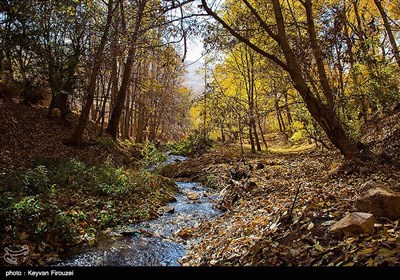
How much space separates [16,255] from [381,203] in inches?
211

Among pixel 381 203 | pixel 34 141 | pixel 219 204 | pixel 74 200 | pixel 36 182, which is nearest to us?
pixel 381 203

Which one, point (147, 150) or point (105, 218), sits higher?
point (147, 150)

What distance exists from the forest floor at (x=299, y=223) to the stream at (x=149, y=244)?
390 millimetres

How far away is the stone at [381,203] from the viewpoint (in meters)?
3.56

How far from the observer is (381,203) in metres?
3.65

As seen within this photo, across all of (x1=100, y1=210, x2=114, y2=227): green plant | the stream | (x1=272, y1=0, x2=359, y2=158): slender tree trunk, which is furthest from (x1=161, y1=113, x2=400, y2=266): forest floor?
(x1=100, y1=210, x2=114, y2=227): green plant

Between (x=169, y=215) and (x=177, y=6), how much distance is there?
5031mm

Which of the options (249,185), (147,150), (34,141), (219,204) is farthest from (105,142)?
(249,185)

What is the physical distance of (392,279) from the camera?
2.25 meters

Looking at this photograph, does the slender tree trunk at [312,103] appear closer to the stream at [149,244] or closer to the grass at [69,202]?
the stream at [149,244]

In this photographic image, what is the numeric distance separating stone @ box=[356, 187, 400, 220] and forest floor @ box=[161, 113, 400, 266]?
0.13m

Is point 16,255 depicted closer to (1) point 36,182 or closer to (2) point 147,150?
(1) point 36,182

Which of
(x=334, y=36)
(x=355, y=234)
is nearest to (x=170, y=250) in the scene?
(x=355, y=234)

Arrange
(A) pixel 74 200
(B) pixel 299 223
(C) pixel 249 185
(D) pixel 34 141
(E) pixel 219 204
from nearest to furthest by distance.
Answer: (B) pixel 299 223
(A) pixel 74 200
(E) pixel 219 204
(C) pixel 249 185
(D) pixel 34 141
